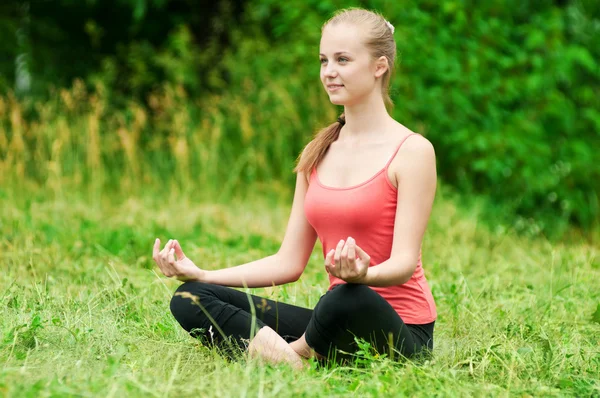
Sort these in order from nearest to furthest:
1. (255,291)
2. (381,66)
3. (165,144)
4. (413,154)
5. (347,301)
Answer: (347,301) → (413,154) → (381,66) → (255,291) → (165,144)

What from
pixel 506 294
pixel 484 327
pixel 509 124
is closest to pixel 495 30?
pixel 509 124

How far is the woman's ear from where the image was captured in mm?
2939

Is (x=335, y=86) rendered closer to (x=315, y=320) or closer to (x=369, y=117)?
(x=369, y=117)

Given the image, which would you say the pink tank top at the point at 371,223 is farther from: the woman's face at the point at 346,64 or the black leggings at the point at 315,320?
the woman's face at the point at 346,64

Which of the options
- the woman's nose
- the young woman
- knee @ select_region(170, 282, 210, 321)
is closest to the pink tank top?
the young woman

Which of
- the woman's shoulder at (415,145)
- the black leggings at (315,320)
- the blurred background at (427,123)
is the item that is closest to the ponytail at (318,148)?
the woman's shoulder at (415,145)

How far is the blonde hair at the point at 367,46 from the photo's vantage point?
9.55ft

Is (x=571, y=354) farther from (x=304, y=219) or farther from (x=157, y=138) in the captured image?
(x=157, y=138)

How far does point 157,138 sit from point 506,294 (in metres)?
4.27

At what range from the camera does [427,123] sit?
7168mm

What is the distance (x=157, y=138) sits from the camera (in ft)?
25.4

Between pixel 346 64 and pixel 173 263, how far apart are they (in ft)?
2.85

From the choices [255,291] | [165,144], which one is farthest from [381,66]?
[165,144]

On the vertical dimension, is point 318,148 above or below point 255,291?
above
